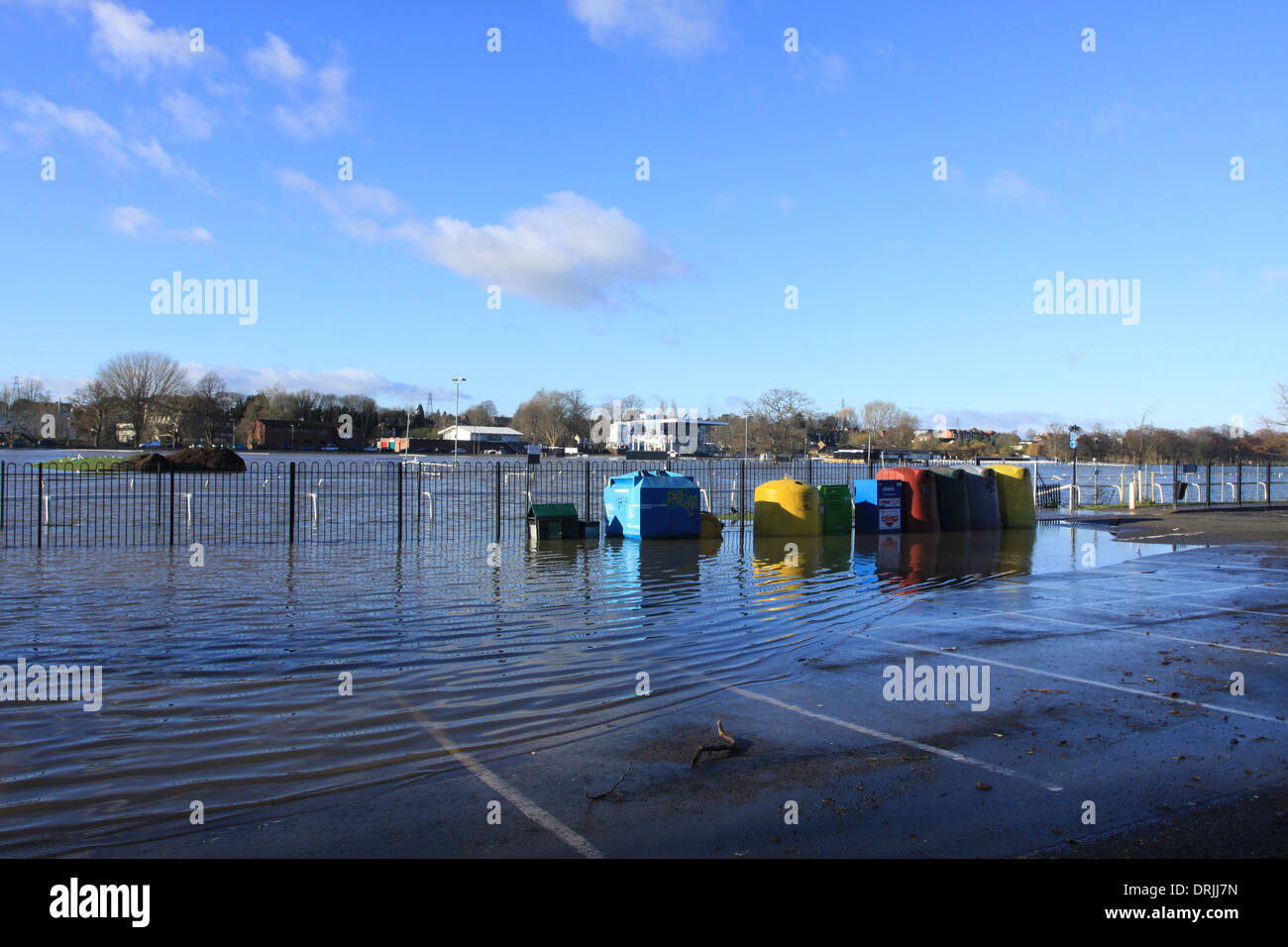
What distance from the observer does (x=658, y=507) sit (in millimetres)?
19953

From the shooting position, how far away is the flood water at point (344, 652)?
5.27 metres

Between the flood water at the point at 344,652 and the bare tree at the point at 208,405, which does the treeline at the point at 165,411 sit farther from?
the flood water at the point at 344,652

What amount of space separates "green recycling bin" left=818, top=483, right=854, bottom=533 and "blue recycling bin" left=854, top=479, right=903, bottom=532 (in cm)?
44

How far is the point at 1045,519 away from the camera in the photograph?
2717 centimetres

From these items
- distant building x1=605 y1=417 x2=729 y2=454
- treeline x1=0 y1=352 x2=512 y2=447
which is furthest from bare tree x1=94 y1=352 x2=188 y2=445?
distant building x1=605 y1=417 x2=729 y2=454

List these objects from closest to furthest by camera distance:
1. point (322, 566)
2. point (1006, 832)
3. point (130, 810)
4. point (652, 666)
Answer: point (1006, 832), point (130, 810), point (652, 666), point (322, 566)

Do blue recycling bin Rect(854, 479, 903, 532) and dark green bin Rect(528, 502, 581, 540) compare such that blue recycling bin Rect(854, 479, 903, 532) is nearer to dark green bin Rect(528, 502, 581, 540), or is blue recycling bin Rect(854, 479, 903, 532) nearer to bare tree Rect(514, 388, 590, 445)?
dark green bin Rect(528, 502, 581, 540)

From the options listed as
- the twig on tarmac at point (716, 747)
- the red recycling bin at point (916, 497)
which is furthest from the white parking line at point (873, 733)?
the red recycling bin at point (916, 497)

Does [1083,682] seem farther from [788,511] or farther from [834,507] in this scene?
[834,507]

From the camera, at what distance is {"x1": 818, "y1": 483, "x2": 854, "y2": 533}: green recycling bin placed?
70.9 feet

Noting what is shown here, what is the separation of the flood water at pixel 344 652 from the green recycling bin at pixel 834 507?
4591 millimetres
